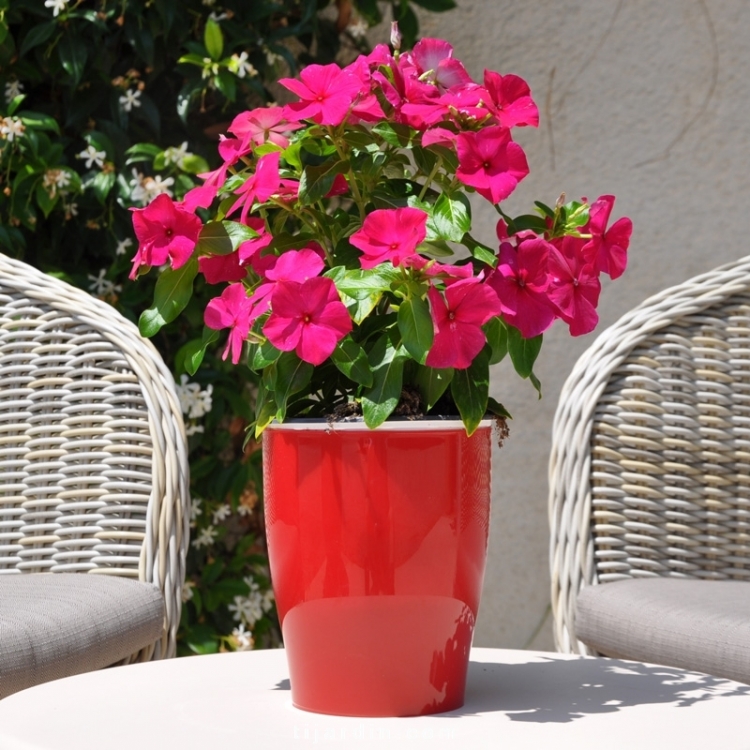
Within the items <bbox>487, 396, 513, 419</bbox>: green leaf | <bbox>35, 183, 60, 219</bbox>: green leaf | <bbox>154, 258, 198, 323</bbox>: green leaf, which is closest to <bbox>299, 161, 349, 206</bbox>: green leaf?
<bbox>154, 258, 198, 323</bbox>: green leaf

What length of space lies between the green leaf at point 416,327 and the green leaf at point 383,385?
0.03 meters

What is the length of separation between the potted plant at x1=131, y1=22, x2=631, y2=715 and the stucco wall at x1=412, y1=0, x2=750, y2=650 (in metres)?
1.48

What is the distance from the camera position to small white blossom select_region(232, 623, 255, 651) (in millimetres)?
2154

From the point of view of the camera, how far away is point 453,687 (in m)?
0.84

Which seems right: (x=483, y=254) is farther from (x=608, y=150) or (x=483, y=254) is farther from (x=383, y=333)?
(x=608, y=150)

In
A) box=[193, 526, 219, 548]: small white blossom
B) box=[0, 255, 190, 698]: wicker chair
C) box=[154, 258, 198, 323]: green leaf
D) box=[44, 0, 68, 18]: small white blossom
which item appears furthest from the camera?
box=[193, 526, 219, 548]: small white blossom

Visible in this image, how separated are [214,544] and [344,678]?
1.55 meters

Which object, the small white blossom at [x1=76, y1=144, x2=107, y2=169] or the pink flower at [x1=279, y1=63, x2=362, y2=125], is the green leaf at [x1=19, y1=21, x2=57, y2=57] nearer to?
the small white blossom at [x1=76, y1=144, x2=107, y2=169]

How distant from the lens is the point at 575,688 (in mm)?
906

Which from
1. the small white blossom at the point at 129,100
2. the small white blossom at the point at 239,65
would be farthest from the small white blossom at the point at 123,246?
the small white blossom at the point at 239,65

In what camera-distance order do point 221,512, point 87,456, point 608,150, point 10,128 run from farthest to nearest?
1. point 608,150
2. point 221,512
3. point 10,128
4. point 87,456

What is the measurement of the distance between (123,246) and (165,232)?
1306 millimetres

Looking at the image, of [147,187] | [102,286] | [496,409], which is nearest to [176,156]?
[147,187]


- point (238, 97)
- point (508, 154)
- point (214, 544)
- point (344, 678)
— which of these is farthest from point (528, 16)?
point (344, 678)
